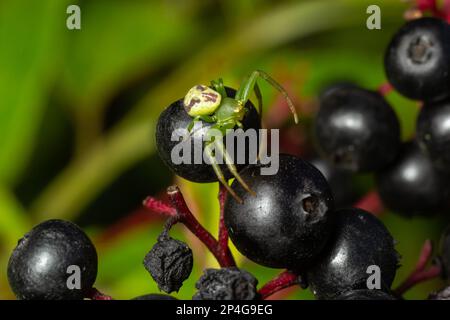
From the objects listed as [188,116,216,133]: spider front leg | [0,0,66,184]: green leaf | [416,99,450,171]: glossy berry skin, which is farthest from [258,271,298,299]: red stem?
[0,0,66,184]: green leaf

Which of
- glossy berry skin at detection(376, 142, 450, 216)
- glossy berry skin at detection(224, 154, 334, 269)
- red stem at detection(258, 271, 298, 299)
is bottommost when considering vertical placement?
red stem at detection(258, 271, 298, 299)

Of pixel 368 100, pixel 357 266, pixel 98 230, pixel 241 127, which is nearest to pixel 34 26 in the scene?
pixel 98 230

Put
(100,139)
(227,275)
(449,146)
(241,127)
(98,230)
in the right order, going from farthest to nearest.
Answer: (100,139)
(98,230)
(449,146)
(241,127)
(227,275)

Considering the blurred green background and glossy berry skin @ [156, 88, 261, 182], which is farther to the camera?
the blurred green background

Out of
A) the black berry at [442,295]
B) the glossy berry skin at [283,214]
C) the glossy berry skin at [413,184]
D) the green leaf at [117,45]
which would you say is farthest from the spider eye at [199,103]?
the green leaf at [117,45]

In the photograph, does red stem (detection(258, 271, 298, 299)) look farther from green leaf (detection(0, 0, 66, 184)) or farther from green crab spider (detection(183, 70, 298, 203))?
green leaf (detection(0, 0, 66, 184))

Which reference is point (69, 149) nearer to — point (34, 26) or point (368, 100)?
point (34, 26)

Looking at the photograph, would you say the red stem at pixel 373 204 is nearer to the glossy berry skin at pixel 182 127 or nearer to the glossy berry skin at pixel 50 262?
the glossy berry skin at pixel 182 127
